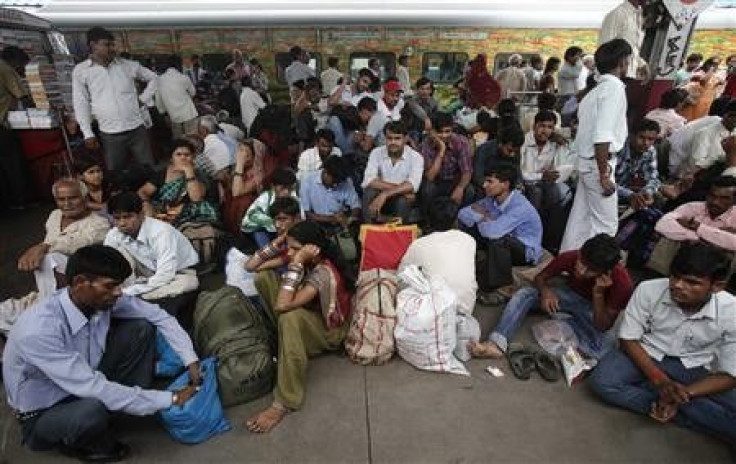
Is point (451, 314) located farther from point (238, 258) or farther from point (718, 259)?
point (238, 258)

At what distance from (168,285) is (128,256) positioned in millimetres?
320

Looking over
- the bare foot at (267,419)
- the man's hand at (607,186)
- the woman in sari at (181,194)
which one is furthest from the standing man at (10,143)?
the man's hand at (607,186)

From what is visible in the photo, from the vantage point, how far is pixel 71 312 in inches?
79.7

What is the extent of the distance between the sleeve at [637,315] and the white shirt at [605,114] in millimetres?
1392

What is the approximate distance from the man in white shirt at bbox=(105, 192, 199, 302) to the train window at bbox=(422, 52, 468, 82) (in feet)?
27.1

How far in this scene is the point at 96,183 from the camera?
368cm

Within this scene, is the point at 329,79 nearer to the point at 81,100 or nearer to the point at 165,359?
the point at 81,100

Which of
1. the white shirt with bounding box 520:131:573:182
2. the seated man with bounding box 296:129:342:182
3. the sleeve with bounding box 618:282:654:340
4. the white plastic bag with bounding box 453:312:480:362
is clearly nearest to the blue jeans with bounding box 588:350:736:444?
the sleeve with bounding box 618:282:654:340

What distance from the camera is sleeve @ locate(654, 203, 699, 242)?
346 cm

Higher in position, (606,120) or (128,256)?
(606,120)

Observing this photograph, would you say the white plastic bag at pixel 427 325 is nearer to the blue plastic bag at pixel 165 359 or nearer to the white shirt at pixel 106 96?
the blue plastic bag at pixel 165 359

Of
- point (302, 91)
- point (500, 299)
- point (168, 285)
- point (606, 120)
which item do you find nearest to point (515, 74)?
point (302, 91)

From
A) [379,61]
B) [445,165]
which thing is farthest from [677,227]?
[379,61]

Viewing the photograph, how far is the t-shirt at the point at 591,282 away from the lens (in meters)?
2.82
